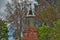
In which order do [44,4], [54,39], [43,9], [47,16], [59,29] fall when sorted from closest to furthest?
[59,29] → [54,39] → [47,16] → [43,9] → [44,4]

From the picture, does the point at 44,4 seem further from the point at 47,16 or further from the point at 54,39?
the point at 54,39

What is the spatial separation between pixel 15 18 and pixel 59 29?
28.0 feet

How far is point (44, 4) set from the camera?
22188mm

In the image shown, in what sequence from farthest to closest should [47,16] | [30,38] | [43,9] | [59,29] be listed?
[43,9]
[47,16]
[59,29]
[30,38]

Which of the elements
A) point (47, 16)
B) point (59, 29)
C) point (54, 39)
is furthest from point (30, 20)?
point (47, 16)

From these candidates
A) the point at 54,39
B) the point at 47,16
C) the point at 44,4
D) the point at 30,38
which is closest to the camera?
the point at 30,38

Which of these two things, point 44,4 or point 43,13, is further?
point 44,4

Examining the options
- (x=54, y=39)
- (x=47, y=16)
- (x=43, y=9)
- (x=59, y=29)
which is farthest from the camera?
(x=43, y=9)

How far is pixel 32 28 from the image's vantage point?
29.9 feet

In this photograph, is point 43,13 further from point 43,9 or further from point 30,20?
point 30,20

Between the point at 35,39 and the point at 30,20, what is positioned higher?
the point at 30,20

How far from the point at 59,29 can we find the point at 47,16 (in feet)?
24.7

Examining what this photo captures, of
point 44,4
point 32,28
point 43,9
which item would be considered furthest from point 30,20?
point 44,4

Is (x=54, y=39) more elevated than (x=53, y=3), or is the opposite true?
(x=53, y=3)
